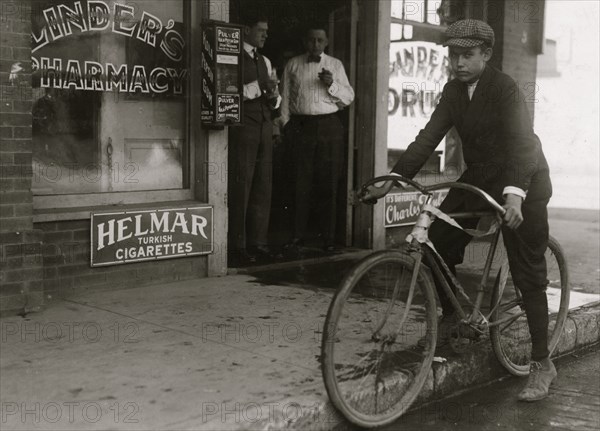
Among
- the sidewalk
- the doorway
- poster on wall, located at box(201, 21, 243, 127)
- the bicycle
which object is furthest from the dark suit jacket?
the doorway

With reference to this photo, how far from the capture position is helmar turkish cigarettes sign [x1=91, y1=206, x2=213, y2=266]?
6320mm

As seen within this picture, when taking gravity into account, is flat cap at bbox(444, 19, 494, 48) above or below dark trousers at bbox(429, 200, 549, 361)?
above

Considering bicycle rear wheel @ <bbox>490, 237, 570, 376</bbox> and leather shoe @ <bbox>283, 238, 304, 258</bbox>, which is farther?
leather shoe @ <bbox>283, 238, 304, 258</bbox>

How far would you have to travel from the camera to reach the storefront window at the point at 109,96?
6.29 metres

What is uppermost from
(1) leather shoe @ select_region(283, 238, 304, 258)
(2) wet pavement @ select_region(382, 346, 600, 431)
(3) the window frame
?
(3) the window frame

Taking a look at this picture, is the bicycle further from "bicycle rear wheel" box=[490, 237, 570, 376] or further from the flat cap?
the flat cap

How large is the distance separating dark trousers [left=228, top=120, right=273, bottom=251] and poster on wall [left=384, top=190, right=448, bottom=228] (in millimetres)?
1472

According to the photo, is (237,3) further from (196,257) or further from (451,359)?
(451,359)

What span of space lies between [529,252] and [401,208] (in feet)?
13.9

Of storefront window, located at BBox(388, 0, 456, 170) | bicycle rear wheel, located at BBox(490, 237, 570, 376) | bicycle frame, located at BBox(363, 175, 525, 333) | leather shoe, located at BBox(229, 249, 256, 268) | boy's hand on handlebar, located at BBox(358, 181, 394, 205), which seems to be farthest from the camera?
storefront window, located at BBox(388, 0, 456, 170)

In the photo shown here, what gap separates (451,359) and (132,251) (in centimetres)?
268

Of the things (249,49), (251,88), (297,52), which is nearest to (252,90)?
(251,88)

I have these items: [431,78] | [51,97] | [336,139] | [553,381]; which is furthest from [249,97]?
[553,381]

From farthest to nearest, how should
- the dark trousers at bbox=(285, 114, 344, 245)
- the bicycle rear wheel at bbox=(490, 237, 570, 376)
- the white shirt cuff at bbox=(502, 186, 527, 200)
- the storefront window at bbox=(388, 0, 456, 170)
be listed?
the storefront window at bbox=(388, 0, 456, 170), the dark trousers at bbox=(285, 114, 344, 245), the bicycle rear wheel at bbox=(490, 237, 570, 376), the white shirt cuff at bbox=(502, 186, 527, 200)
